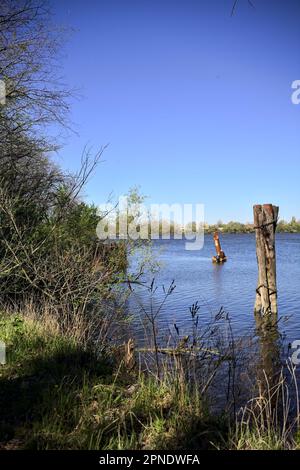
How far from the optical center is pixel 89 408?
4.58m

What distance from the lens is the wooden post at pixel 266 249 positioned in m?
13.3

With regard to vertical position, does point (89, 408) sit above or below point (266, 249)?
below

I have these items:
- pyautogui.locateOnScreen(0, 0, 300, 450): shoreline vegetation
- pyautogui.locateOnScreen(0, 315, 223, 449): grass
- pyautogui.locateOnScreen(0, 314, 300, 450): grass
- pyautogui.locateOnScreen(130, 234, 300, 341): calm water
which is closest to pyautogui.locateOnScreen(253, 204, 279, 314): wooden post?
pyautogui.locateOnScreen(130, 234, 300, 341): calm water

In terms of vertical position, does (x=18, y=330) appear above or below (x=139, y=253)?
below

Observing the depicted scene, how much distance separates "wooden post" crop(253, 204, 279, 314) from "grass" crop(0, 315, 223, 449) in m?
8.22

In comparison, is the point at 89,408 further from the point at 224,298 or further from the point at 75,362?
the point at 224,298

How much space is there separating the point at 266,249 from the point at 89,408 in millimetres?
9971

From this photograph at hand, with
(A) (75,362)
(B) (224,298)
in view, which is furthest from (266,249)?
(A) (75,362)

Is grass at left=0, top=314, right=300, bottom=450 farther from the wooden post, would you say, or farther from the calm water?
the wooden post

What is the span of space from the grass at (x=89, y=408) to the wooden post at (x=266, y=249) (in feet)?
27.0
